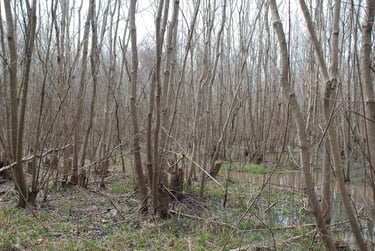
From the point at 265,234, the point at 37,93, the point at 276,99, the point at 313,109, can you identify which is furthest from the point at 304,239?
the point at 276,99

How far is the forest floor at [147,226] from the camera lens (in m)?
2.74

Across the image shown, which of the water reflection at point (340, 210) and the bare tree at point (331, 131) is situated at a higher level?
the bare tree at point (331, 131)

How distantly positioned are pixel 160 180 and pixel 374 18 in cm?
236

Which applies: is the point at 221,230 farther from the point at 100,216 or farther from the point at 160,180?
the point at 100,216

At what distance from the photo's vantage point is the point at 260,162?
905 cm

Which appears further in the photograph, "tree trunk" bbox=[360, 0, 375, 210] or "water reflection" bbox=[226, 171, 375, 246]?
"water reflection" bbox=[226, 171, 375, 246]

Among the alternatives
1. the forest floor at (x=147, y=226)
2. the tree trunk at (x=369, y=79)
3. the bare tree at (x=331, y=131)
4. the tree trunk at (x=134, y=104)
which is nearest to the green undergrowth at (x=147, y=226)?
the forest floor at (x=147, y=226)

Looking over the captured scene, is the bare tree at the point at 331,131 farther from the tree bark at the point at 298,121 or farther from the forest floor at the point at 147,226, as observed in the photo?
the forest floor at the point at 147,226

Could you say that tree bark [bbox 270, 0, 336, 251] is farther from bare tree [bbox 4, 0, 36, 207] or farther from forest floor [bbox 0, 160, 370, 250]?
bare tree [bbox 4, 0, 36, 207]

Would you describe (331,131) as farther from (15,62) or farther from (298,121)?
(15,62)

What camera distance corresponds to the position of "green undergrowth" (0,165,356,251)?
108 inches

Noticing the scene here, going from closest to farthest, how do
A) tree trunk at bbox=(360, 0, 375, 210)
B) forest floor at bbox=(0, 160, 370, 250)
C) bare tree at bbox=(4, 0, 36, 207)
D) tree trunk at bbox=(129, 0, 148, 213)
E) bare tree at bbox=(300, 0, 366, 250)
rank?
tree trunk at bbox=(360, 0, 375, 210) → bare tree at bbox=(300, 0, 366, 250) → forest floor at bbox=(0, 160, 370, 250) → tree trunk at bbox=(129, 0, 148, 213) → bare tree at bbox=(4, 0, 36, 207)

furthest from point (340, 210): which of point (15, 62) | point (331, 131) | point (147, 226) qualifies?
point (15, 62)

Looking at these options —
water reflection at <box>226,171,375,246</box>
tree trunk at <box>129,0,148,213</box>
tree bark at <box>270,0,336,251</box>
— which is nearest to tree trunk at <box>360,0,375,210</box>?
tree bark at <box>270,0,336,251</box>
